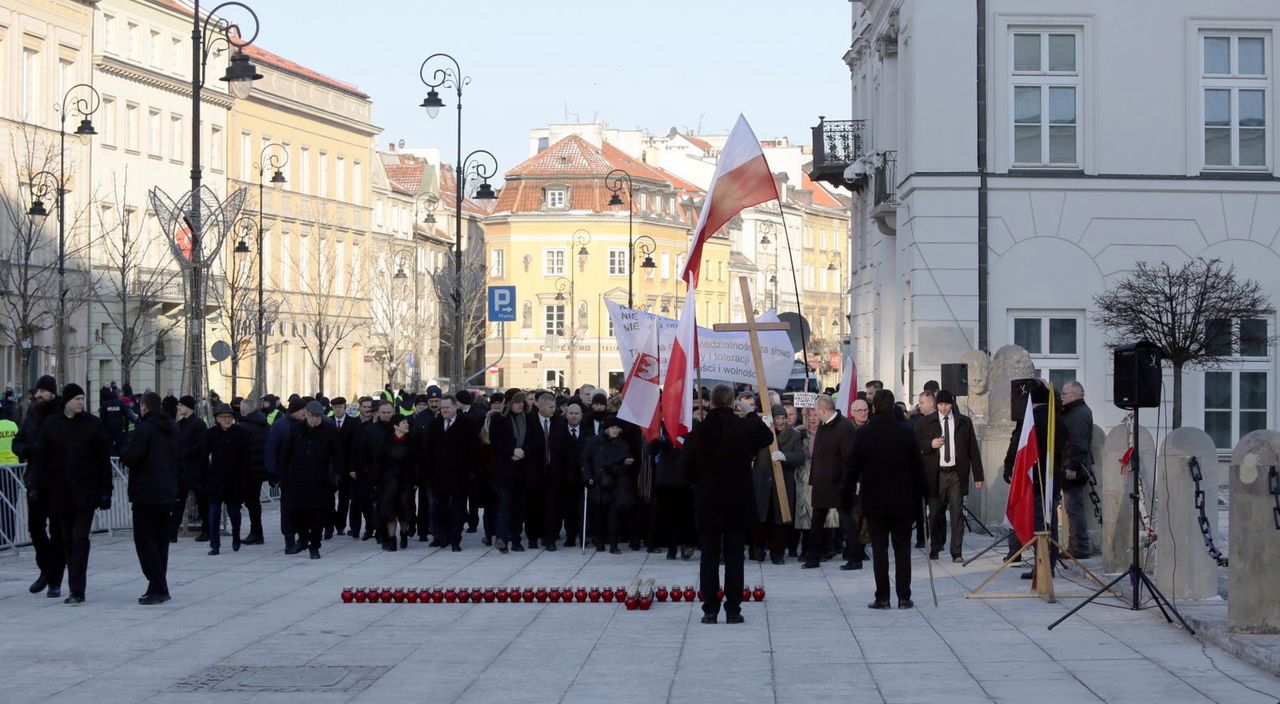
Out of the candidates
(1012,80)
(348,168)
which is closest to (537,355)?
(348,168)

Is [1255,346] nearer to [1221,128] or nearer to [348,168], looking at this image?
[1221,128]

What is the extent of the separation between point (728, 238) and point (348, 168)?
152 ft

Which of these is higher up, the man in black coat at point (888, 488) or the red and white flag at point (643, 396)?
the red and white flag at point (643, 396)

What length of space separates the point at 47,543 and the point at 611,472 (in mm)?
6584

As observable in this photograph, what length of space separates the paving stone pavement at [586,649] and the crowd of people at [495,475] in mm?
1026

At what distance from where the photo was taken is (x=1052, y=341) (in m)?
32.0

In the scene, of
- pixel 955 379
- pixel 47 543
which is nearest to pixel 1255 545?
pixel 47 543

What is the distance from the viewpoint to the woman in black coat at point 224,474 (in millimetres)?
22125

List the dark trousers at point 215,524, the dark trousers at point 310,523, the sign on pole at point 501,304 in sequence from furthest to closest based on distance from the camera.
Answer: the sign on pole at point 501,304 < the dark trousers at point 215,524 < the dark trousers at point 310,523

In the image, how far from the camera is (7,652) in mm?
13367

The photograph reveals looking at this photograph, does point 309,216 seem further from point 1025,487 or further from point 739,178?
point 1025,487

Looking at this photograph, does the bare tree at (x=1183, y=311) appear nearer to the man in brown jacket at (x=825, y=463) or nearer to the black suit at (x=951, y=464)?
the black suit at (x=951, y=464)

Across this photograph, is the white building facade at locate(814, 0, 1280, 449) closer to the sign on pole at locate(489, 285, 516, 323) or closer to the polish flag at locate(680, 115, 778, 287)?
the sign on pole at locate(489, 285, 516, 323)

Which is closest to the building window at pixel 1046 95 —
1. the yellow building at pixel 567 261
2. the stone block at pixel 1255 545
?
the stone block at pixel 1255 545
